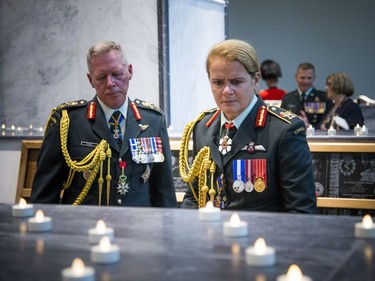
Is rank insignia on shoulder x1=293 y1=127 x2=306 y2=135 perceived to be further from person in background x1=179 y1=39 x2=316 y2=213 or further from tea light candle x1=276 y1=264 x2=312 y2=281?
tea light candle x1=276 y1=264 x2=312 y2=281

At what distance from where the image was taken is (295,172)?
3.79 meters

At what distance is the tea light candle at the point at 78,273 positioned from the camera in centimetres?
178

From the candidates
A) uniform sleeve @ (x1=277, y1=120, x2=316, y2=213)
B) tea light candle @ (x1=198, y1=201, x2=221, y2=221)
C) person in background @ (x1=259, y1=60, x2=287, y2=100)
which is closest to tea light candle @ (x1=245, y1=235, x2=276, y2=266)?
tea light candle @ (x1=198, y1=201, x2=221, y2=221)

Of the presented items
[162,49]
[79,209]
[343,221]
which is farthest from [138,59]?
[343,221]

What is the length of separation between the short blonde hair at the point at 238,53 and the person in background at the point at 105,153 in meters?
0.81

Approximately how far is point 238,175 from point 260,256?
209cm

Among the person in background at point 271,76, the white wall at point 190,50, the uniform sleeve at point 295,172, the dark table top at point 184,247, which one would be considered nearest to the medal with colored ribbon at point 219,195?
the uniform sleeve at point 295,172

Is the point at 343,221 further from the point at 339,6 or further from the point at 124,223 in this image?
the point at 339,6

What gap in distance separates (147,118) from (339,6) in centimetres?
1299

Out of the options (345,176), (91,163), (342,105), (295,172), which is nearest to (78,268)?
(295,172)

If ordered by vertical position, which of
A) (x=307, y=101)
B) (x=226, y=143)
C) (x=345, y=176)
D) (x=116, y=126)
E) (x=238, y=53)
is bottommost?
(x=345, y=176)

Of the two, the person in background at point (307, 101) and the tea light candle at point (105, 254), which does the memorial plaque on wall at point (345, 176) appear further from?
the person in background at point (307, 101)

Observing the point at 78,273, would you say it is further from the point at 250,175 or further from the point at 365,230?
the point at 250,175

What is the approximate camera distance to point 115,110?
15.0 ft
